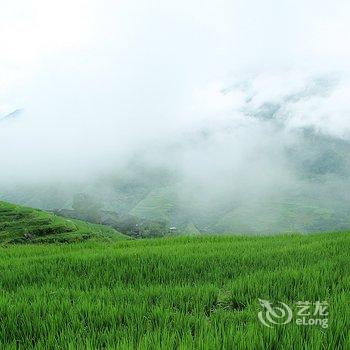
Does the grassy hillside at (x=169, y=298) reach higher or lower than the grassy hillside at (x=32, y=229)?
lower

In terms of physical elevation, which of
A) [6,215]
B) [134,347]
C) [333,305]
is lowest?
[134,347]

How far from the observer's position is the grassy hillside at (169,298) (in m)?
4.04

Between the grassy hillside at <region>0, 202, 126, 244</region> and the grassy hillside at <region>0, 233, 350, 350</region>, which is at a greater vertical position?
the grassy hillside at <region>0, 202, 126, 244</region>

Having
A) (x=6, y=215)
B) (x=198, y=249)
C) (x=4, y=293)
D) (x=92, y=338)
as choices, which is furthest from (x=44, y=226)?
(x=92, y=338)

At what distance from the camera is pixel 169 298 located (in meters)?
5.83

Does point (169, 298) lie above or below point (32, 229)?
below

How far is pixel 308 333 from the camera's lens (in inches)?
161

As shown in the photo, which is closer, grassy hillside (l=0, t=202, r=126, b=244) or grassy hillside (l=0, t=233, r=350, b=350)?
grassy hillside (l=0, t=233, r=350, b=350)

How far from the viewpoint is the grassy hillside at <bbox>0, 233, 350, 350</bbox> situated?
4.04 m

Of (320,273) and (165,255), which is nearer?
(320,273)

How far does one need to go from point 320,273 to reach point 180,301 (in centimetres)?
280

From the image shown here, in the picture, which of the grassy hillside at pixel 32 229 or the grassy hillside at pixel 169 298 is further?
the grassy hillside at pixel 32 229

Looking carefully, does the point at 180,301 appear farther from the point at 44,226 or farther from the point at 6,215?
the point at 6,215

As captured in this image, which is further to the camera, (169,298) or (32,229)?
(32,229)
